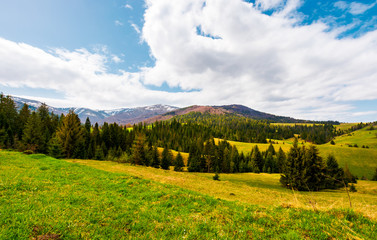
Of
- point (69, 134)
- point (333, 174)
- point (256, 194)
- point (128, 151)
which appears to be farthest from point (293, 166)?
point (128, 151)

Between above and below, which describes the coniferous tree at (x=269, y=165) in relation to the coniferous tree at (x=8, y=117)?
below

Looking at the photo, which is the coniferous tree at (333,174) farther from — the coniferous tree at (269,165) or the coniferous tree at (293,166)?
the coniferous tree at (269,165)

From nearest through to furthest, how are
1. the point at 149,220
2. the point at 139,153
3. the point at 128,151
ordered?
1. the point at 149,220
2. the point at 139,153
3. the point at 128,151

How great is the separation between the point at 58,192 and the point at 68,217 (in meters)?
4.43

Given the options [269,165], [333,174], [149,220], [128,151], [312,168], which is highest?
[149,220]

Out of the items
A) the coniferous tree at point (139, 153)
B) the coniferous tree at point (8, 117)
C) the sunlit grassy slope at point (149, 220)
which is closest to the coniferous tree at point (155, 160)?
the coniferous tree at point (139, 153)

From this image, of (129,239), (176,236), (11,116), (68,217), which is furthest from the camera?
(11,116)

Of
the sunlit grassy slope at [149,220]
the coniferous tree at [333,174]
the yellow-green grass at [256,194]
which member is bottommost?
the coniferous tree at [333,174]

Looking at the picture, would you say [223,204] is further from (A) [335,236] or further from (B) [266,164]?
(B) [266,164]

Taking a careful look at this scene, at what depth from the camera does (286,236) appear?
5.22 m

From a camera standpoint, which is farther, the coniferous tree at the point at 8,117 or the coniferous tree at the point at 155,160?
the coniferous tree at the point at 155,160

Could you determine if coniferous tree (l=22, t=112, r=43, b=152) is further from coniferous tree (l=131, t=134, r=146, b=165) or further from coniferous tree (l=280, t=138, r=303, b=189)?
coniferous tree (l=280, t=138, r=303, b=189)

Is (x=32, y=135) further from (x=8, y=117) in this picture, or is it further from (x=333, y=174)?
(x=333, y=174)

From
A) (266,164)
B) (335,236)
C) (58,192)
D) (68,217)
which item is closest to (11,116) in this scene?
(58,192)
